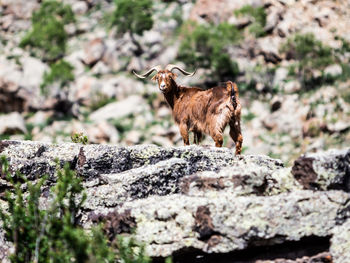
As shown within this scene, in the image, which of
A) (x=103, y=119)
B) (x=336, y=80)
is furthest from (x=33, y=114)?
(x=336, y=80)

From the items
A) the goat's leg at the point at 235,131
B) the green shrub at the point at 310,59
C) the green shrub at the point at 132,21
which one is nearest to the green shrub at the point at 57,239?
the goat's leg at the point at 235,131

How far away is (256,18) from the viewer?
192 ft

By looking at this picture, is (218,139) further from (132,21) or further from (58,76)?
(132,21)

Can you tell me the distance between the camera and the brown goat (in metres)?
11.5

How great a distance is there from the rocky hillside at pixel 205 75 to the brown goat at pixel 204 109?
27335 mm

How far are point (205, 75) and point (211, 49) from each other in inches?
149

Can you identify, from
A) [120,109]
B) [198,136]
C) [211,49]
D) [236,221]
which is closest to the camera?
[236,221]

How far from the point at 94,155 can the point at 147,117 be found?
133ft

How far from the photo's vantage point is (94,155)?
861 centimetres

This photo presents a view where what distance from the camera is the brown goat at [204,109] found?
37.6 feet

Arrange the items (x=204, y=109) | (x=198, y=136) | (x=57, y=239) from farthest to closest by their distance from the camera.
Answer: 1. (x=198, y=136)
2. (x=204, y=109)
3. (x=57, y=239)

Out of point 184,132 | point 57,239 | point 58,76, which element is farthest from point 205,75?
point 57,239

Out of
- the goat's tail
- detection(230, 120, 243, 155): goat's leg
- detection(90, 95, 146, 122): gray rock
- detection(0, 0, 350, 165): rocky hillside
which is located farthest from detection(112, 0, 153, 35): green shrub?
detection(230, 120, 243, 155): goat's leg

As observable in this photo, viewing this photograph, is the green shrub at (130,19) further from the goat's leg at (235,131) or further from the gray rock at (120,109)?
the goat's leg at (235,131)
